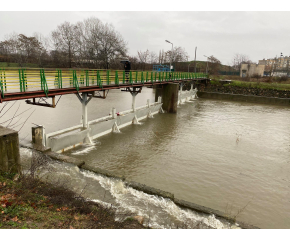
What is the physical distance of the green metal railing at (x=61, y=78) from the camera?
26.2 feet

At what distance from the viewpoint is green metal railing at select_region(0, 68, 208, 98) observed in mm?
7991

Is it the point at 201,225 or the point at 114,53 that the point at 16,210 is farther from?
the point at 114,53

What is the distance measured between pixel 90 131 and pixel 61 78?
3.55 metres

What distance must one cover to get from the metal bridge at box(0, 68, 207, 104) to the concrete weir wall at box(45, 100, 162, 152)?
166 centimetres

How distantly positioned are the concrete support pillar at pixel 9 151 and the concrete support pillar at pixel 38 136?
324 cm

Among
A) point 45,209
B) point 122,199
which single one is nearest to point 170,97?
point 122,199

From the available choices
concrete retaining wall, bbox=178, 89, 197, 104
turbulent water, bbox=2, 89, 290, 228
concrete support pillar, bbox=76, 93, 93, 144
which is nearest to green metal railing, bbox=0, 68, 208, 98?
concrete support pillar, bbox=76, 93, 93, 144

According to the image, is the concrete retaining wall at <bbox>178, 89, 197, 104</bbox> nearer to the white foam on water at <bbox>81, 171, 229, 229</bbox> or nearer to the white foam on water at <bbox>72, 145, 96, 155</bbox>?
the white foam on water at <bbox>72, 145, 96, 155</bbox>

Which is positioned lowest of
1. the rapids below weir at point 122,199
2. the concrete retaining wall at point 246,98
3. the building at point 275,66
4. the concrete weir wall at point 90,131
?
the rapids below weir at point 122,199

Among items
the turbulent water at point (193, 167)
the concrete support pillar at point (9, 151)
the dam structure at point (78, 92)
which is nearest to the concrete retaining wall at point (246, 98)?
the dam structure at point (78, 92)

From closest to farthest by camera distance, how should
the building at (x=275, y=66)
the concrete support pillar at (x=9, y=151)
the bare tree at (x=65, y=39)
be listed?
1. the concrete support pillar at (x=9, y=151)
2. the bare tree at (x=65, y=39)
3. the building at (x=275, y=66)

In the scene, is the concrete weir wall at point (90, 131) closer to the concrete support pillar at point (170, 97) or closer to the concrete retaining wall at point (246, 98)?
the concrete support pillar at point (170, 97)

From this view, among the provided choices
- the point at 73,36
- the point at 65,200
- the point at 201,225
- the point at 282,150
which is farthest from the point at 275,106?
the point at 73,36

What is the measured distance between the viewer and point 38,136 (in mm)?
9039
